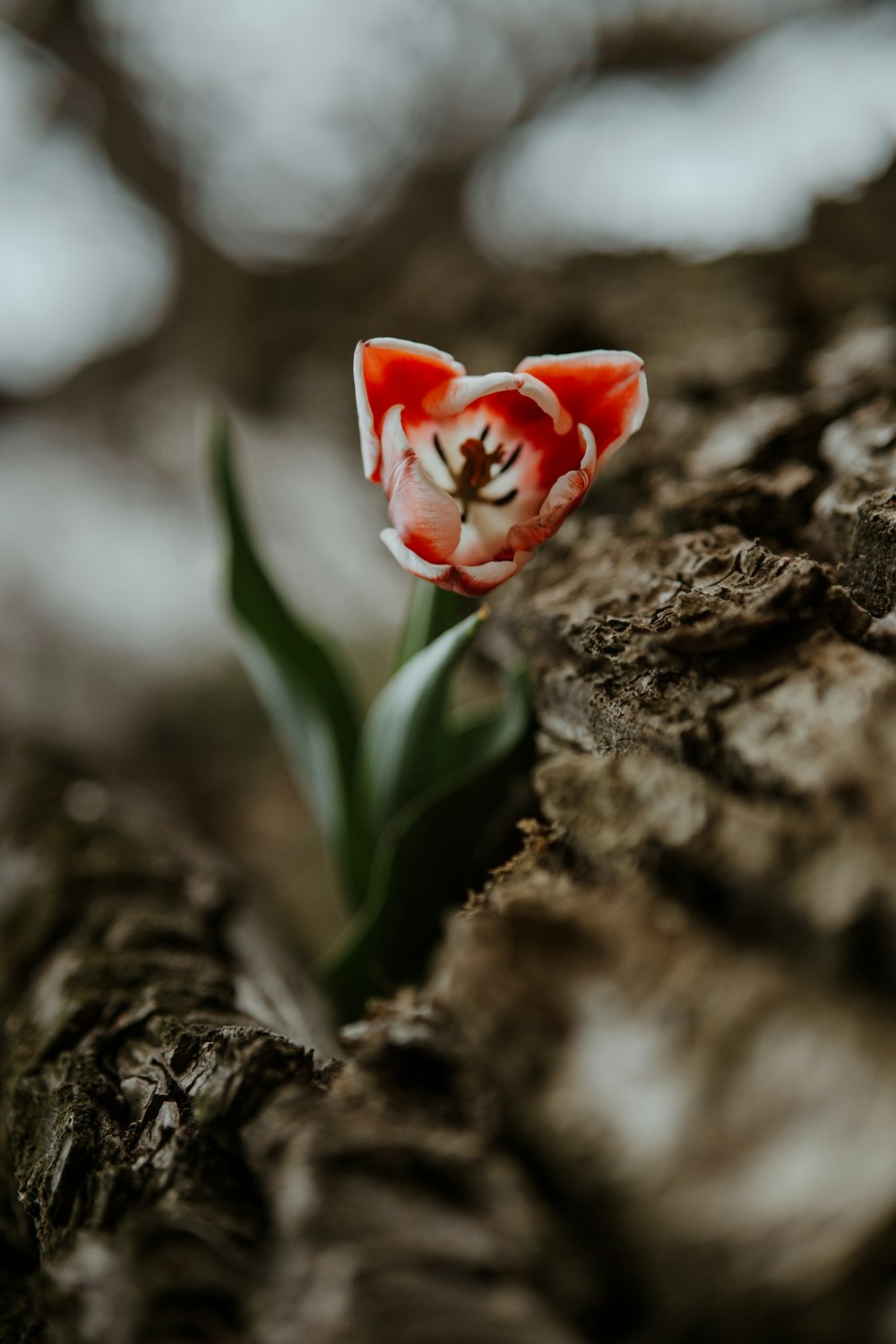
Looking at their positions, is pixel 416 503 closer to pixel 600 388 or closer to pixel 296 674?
pixel 600 388

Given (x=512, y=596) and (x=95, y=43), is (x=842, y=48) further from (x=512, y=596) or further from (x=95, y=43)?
(x=95, y=43)

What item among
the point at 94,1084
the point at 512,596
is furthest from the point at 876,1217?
the point at 512,596

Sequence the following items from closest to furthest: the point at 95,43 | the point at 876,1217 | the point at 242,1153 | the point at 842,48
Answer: the point at 876,1217, the point at 242,1153, the point at 842,48, the point at 95,43

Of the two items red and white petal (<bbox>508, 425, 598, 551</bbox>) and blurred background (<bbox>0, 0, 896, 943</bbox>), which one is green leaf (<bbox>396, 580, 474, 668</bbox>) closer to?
red and white petal (<bbox>508, 425, 598, 551</bbox>)

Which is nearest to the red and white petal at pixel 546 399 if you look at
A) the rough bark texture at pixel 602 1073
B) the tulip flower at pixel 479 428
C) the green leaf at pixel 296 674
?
the tulip flower at pixel 479 428

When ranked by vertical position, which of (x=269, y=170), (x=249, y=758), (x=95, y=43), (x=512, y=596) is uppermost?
(x=95, y=43)
